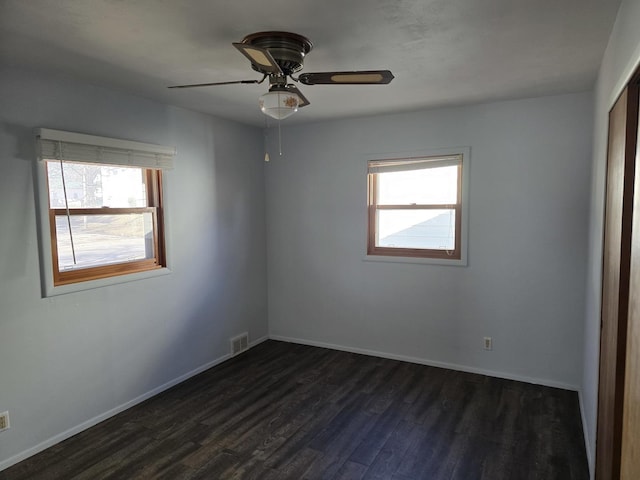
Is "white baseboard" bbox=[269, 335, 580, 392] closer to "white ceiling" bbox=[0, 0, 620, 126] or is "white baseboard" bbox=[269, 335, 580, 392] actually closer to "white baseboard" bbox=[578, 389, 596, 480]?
"white baseboard" bbox=[578, 389, 596, 480]

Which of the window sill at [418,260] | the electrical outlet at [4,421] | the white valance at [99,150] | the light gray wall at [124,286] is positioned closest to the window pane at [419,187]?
the window sill at [418,260]

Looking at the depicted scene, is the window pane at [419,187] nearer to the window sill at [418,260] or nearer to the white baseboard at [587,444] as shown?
the window sill at [418,260]

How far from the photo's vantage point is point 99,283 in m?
3.08

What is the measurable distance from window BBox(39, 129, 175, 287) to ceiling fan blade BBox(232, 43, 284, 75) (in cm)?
159

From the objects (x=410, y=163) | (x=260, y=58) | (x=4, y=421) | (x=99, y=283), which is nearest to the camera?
(x=260, y=58)

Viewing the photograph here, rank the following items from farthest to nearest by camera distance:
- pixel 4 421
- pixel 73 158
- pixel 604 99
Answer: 1. pixel 73 158
2. pixel 4 421
3. pixel 604 99

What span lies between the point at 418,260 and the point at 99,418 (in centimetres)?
308

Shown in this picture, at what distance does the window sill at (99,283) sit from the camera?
2.78 m

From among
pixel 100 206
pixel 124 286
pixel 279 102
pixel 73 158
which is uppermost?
pixel 279 102

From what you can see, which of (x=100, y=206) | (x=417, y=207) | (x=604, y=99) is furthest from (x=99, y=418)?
(x=604, y=99)

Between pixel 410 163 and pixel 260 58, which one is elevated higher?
pixel 260 58

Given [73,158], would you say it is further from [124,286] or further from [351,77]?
[351,77]

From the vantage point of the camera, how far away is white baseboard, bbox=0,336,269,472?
2.62 m

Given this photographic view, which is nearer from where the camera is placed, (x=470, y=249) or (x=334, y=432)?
(x=334, y=432)
